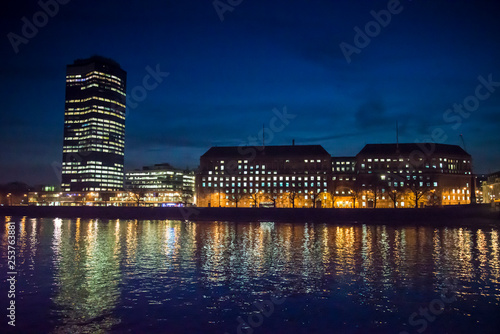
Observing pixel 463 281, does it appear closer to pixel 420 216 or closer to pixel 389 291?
pixel 389 291

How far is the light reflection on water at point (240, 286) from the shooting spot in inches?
808

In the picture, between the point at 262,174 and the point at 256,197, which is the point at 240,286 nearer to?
the point at 256,197

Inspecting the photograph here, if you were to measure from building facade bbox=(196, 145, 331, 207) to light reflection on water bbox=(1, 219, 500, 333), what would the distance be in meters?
128

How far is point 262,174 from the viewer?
181000 millimetres

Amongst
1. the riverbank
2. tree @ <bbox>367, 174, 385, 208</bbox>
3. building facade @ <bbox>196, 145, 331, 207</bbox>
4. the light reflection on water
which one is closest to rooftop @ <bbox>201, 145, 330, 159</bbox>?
building facade @ <bbox>196, 145, 331, 207</bbox>

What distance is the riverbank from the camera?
9938 centimetres

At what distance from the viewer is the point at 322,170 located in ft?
577

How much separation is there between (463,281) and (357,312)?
12.1 m

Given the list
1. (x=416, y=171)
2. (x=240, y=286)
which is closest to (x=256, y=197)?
(x=416, y=171)

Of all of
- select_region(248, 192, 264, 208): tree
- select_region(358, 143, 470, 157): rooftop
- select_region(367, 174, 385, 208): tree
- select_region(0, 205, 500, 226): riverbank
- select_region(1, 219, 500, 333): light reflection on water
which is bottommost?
select_region(1, 219, 500, 333): light reflection on water

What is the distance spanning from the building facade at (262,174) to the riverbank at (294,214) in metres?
54.8

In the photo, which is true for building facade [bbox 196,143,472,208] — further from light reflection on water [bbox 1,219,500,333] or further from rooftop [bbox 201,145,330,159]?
light reflection on water [bbox 1,219,500,333]

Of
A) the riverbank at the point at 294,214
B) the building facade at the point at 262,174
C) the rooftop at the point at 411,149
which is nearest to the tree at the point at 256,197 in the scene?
the building facade at the point at 262,174

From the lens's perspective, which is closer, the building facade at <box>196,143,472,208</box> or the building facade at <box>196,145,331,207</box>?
the building facade at <box>196,143,472,208</box>
